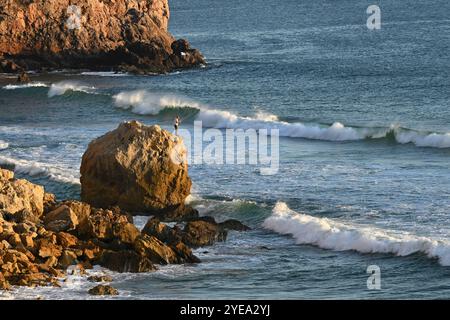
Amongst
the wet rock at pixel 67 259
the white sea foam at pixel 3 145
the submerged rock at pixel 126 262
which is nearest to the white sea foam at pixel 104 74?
the white sea foam at pixel 3 145

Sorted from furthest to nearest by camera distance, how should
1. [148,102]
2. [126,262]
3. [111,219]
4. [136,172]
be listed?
[148,102], [136,172], [111,219], [126,262]

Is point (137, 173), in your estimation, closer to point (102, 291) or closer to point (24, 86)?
point (102, 291)

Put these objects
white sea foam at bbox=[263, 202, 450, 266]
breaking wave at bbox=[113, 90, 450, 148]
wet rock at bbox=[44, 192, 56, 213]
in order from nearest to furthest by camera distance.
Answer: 1. white sea foam at bbox=[263, 202, 450, 266]
2. wet rock at bbox=[44, 192, 56, 213]
3. breaking wave at bbox=[113, 90, 450, 148]

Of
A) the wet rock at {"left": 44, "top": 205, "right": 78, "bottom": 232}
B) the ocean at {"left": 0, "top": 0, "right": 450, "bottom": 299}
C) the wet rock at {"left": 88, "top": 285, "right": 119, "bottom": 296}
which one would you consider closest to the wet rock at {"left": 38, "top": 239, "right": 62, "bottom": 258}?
the ocean at {"left": 0, "top": 0, "right": 450, "bottom": 299}

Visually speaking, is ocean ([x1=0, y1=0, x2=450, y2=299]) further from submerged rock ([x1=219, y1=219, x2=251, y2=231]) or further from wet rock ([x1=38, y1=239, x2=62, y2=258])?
wet rock ([x1=38, y1=239, x2=62, y2=258])

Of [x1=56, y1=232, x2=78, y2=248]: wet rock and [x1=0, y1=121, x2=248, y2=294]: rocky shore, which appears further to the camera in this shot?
[x1=56, y1=232, x2=78, y2=248]: wet rock

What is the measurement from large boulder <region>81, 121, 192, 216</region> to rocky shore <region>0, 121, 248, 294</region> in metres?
0.03

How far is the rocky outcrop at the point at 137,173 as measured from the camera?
32.2 m

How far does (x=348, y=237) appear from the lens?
1180 inches

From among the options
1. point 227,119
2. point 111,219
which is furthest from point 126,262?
point 227,119

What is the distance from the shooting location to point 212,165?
4094cm

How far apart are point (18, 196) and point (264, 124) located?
84.0 feet

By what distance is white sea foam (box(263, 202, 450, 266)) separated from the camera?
93.4 feet

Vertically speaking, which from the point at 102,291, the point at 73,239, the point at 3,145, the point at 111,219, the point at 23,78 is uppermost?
the point at 23,78
